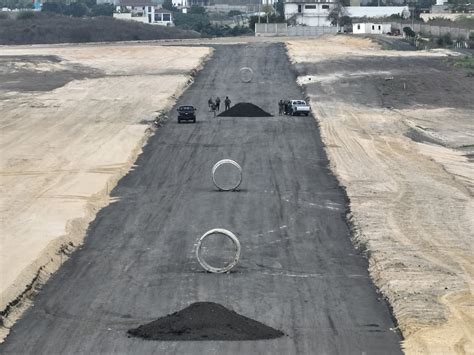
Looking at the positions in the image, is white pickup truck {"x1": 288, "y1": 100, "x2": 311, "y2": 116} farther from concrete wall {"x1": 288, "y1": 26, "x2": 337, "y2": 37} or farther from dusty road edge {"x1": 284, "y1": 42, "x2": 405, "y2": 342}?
concrete wall {"x1": 288, "y1": 26, "x2": 337, "y2": 37}

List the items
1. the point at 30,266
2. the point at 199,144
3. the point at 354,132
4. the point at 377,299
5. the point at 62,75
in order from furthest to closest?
the point at 62,75 < the point at 354,132 < the point at 199,144 < the point at 30,266 < the point at 377,299

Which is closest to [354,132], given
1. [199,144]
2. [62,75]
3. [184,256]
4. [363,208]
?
[199,144]

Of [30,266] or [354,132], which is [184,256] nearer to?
[30,266]

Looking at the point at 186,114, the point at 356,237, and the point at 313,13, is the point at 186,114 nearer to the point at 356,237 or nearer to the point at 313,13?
the point at 356,237

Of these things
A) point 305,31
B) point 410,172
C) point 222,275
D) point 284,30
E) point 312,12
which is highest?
point 312,12

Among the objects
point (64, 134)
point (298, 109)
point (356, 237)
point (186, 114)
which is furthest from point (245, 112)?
point (356, 237)

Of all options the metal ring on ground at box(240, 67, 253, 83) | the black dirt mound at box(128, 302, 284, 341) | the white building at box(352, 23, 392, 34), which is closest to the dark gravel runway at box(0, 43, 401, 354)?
the black dirt mound at box(128, 302, 284, 341)

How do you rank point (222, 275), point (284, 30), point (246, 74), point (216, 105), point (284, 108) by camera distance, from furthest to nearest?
1. point (284, 30)
2. point (246, 74)
3. point (216, 105)
4. point (284, 108)
5. point (222, 275)
